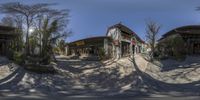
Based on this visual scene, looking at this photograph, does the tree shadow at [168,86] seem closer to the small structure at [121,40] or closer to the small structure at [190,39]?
the small structure at [190,39]

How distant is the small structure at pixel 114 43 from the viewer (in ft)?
145

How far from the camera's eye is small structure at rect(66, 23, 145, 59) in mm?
44219

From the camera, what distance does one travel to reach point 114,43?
4516 cm

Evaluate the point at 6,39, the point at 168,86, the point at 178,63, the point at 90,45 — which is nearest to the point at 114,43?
the point at 90,45

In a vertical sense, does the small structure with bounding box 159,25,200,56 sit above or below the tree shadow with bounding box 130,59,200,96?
above

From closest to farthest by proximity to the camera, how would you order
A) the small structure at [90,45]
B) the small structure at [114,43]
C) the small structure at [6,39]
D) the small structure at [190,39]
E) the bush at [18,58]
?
the bush at [18,58]
the small structure at [190,39]
the small structure at [6,39]
the small structure at [114,43]
the small structure at [90,45]

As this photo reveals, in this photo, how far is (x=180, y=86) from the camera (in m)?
25.1

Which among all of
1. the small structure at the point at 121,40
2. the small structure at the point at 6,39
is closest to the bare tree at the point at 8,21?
the small structure at the point at 6,39

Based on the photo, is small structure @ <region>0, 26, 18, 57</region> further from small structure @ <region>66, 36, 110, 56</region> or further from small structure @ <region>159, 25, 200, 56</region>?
small structure @ <region>159, 25, 200, 56</region>

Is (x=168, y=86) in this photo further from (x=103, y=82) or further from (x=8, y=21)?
(x=8, y=21)

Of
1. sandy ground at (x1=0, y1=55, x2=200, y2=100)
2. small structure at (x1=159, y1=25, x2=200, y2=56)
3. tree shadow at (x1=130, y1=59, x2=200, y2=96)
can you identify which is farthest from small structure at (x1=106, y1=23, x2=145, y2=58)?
tree shadow at (x1=130, y1=59, x2=200, y2=96)

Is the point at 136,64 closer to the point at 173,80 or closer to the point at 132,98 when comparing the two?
the point at 173,80

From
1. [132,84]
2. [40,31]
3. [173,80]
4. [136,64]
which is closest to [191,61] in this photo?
[136,64]

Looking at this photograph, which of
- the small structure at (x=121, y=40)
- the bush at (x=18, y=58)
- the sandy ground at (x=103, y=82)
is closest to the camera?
the sandy ground at (x=103, y=82)
